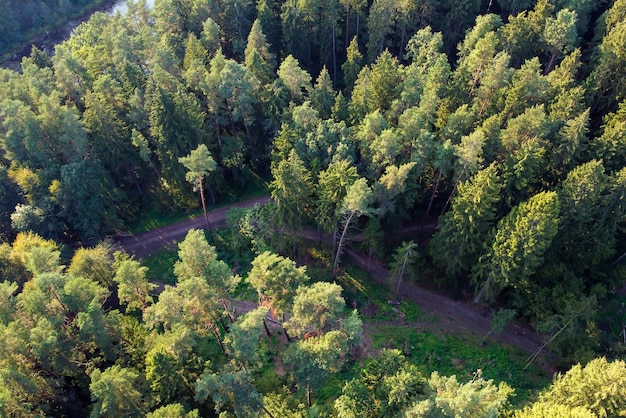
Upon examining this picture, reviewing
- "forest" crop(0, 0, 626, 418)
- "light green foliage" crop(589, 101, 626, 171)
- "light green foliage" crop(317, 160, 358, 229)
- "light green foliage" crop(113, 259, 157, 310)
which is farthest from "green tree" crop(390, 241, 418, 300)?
"light green foliage" crop(113, 259, 157, 310)

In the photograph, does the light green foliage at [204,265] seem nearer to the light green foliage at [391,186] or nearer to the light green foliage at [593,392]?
the light green foliage at [391,186]

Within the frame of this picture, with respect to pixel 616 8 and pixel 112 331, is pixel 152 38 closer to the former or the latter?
pixel 112 331

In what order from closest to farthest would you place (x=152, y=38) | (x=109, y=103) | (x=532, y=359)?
(x=532, y=359), (x=109, y=103), (x=152, y=38)

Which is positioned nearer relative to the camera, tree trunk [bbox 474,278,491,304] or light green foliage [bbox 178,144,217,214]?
tree trunk [bbox 474,278,491,304]

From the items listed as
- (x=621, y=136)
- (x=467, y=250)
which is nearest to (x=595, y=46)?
(x=621, y=136)

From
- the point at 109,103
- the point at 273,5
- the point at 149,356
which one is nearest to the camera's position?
the point at 149,356

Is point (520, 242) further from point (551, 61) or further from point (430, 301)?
point (551, 61)

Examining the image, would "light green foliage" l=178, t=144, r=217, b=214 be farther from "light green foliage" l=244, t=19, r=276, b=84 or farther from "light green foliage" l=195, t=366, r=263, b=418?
"light green foliage" l=195, t=366, r=263, b=418
